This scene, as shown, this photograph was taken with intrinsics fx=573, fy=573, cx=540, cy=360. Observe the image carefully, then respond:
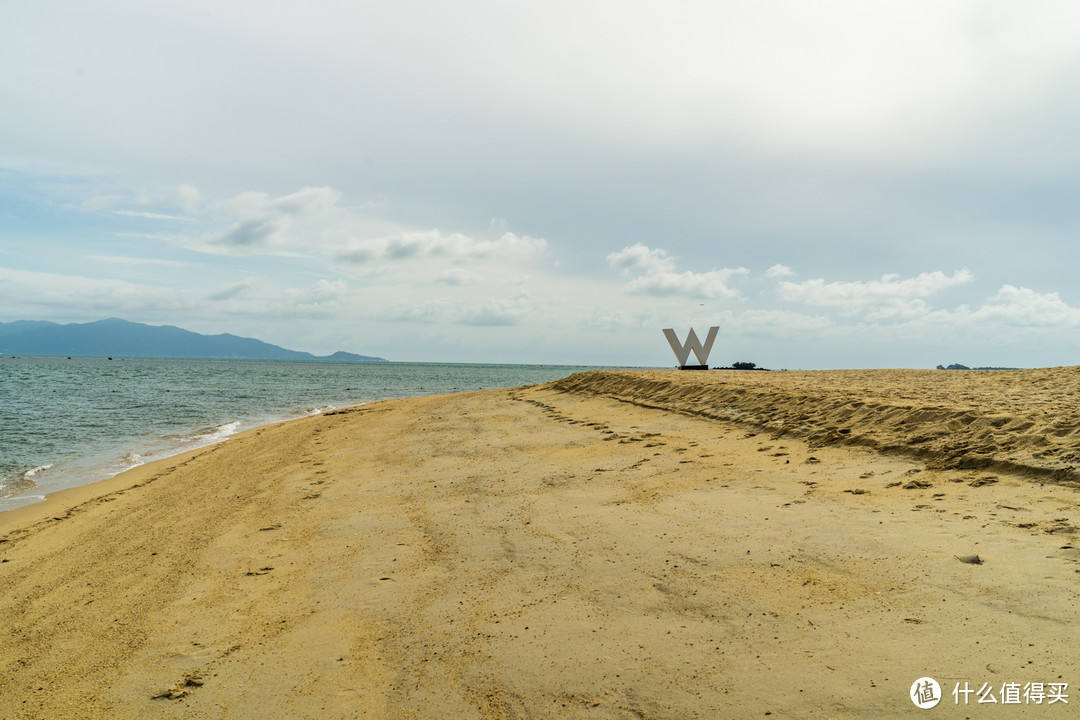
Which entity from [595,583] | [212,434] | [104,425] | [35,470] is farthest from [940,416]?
[104,425]

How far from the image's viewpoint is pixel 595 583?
447 cm

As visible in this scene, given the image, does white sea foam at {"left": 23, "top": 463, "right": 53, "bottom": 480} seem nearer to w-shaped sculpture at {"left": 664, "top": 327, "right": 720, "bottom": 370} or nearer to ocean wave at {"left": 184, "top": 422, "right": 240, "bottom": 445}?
ocean wave at {"left": 184, "top": 422, "right": 240, "bottom": 445}

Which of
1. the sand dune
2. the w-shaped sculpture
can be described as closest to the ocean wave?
the sand dune

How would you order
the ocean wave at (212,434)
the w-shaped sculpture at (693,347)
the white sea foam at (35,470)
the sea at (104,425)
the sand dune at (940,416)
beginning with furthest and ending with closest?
the w-shaped sculpture at (693,347) < the ocean wave at (212,434) < the sea at (104,425) < the white sea foam at (35,470) < the sand dune at (940,416)

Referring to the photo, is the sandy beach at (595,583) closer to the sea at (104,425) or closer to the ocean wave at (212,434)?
the sea at (104,425)

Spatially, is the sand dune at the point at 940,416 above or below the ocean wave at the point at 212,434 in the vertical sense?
above

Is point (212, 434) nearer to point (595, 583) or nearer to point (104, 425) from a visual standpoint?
point (104, 425)

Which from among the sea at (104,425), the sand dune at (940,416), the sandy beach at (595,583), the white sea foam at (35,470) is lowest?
the white sea foam at (35,470)

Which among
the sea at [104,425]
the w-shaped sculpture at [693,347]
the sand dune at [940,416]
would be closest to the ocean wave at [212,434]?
the sea at [104,425]

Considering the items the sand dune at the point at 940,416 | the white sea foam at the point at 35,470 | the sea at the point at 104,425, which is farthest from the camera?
the sea at the point at 104,425

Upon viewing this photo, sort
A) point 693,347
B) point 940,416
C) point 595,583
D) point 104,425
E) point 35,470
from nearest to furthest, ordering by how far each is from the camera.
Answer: point 595,583 → point 940,416 → point 35,470 → point 104,425 → point 693,347

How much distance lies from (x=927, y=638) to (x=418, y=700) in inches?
115

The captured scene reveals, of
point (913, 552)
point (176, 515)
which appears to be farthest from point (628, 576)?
point (176, 515)

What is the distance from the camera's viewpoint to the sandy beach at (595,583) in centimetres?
317
